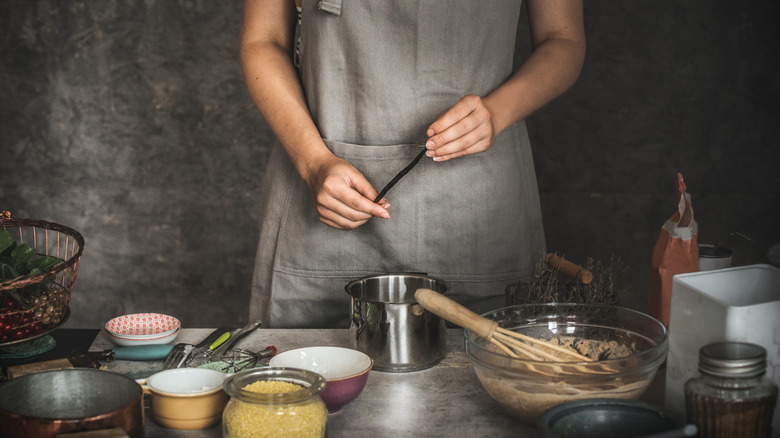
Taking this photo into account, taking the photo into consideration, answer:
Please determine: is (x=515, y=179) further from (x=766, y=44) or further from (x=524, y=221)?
(x=766, y=44)

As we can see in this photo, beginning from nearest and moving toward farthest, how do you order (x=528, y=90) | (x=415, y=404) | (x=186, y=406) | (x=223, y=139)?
(x=186, y=406) → (x=415, y=404) → (x=528, y=90) → (x=223, y=139)

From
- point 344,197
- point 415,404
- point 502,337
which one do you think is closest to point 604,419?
point 502,337

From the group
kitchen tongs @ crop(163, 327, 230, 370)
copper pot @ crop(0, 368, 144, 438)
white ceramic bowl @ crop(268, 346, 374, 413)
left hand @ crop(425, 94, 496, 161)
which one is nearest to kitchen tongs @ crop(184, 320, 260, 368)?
kitchen tongs @ crop(163, 327, 230, 370)

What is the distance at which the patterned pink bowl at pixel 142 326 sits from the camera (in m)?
1.44

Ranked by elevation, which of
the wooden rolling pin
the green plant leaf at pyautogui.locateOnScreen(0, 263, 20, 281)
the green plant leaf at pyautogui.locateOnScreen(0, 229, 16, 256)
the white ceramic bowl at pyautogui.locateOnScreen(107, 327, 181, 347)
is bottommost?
the white ceramic bowl at pyautogui.locateOnScreen(107, 327, 181, 347)

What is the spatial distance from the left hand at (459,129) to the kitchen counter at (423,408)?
41cm

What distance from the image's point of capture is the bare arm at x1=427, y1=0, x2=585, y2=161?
1529 mm

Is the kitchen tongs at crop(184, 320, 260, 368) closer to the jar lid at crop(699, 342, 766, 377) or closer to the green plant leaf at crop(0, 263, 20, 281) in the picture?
the green plant leaf at crop(0, 263, 20, 281)

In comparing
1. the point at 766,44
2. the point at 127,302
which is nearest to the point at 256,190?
the point at 127,302

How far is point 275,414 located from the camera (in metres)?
0.95

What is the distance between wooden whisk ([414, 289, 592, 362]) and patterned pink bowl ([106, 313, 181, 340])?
573 mm

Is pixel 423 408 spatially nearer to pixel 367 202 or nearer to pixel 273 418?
pixel 273 418

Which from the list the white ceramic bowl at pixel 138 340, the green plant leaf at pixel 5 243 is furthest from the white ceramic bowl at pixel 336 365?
the green plant leaf at pixel 5 243

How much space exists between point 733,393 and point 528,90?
981 mm
